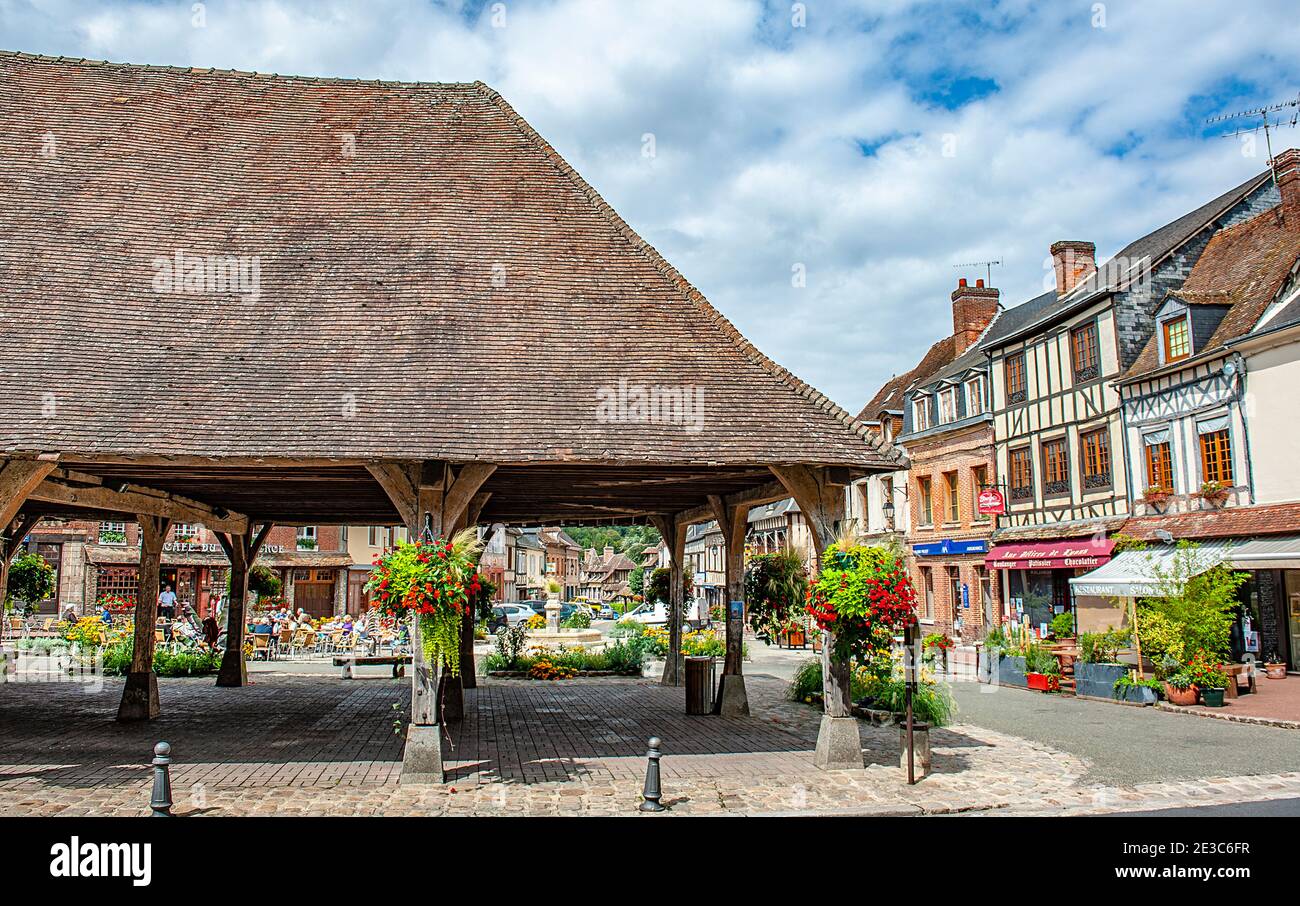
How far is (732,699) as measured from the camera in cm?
1337

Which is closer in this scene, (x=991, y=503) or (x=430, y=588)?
(x=430, y=588)

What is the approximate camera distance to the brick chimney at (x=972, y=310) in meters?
31.8

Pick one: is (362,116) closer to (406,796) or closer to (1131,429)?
(406,796)

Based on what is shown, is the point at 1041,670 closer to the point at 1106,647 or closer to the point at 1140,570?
the point at 1106,647

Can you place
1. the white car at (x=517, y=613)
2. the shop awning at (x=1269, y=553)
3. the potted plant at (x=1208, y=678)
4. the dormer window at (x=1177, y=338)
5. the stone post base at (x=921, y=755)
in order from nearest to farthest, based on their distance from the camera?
the stone post base at (x=921, y=755)
the potted plant at (x=1208, y=678)
the shop awning at (x=1269, y=553)
the dormer window at (x=1177, y=338)
the white car at (x=517, y=613)

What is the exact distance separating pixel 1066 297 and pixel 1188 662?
42.0ft

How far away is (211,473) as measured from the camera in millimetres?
10141

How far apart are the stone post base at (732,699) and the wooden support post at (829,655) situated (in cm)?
364

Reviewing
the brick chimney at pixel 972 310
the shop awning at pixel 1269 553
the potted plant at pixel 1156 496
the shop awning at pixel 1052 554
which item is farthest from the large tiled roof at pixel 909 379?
the shop awning at pixel 1269 553

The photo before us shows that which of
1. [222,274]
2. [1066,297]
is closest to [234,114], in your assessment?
[222,274]

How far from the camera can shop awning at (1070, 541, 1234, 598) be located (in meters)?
16.3

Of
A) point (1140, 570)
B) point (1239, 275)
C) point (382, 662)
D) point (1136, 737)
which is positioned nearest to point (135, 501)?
point (382, 662)

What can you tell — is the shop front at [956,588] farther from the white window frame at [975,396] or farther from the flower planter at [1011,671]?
the flower planter at [1011,671]

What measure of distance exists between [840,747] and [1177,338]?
1523cm
